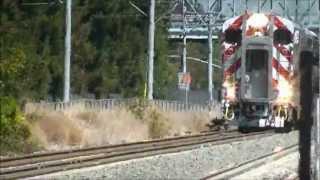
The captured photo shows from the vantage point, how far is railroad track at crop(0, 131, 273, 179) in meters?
15.4

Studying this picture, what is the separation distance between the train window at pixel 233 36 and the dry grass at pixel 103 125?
512 centimetres

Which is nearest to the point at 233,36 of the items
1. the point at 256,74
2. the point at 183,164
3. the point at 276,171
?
the point at 256,74

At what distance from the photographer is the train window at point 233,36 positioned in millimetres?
27734

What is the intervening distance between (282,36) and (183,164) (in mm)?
10659

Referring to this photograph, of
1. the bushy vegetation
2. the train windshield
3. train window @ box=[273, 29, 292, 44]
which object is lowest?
the bushy vegetation

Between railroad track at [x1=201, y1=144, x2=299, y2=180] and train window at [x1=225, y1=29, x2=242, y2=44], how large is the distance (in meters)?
6.22

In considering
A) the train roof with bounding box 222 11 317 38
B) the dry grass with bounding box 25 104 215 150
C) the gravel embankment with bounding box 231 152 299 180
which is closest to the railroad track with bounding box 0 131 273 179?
the dry grass with bounding box 25 104 215 150

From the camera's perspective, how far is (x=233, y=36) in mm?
27906

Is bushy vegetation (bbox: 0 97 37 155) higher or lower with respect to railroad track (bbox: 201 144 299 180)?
higher

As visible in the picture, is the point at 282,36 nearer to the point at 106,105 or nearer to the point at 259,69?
the point at 259,69

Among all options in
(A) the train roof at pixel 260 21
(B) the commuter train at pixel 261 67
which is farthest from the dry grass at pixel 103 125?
(A) the train roof at pixel 260 21

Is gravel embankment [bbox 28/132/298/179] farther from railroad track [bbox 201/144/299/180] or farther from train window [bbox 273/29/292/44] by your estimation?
train window [bbox 273/29/292/44]

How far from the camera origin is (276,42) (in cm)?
2725

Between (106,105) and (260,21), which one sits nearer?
(260,21)
